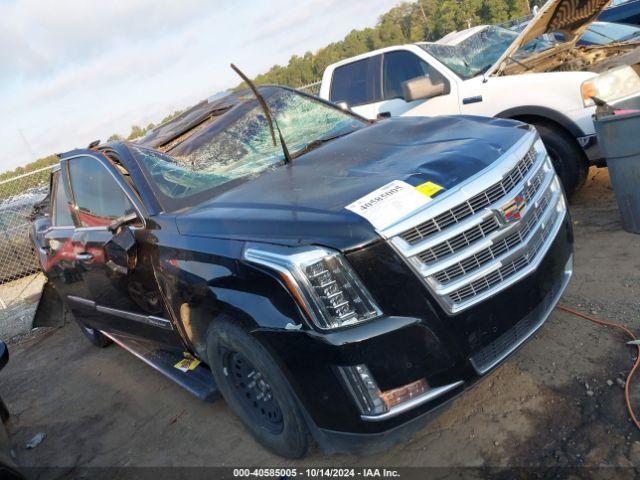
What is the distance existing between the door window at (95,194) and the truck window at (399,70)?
3.80 meters

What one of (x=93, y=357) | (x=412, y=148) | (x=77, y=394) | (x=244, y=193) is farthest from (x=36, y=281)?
(x=412, y=148)

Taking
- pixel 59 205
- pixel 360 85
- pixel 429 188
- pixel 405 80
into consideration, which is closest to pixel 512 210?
pixel 429 188

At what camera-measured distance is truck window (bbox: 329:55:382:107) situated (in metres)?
6.60

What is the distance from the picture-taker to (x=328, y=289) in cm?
222

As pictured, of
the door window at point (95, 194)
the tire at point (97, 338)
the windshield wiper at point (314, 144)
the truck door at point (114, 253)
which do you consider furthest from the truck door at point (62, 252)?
the windshield wiper at point (314, 144)

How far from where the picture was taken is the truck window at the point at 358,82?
660cm

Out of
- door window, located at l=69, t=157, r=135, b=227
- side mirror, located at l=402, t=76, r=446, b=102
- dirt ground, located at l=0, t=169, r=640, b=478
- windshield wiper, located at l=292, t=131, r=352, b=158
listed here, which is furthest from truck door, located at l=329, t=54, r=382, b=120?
door window, located at l=69, t=157, r=135, b=227

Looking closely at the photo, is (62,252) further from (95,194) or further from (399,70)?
(399,70)

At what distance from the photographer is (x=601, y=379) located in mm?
2859

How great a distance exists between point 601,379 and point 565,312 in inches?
31.8

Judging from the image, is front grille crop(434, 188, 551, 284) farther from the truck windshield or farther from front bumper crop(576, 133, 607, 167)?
front bumper crop(576, 133, 607, 167)

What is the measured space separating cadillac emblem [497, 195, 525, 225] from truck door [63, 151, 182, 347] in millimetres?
2043

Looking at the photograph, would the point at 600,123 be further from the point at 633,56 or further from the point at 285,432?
the point at 285,432

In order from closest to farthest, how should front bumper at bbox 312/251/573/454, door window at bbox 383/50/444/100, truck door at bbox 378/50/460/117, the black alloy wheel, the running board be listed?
front bumper at bbox 312/251/573/454 → the black alloy wheel → the running board → truck door at bbox 378/50/460/117 → door window at bbox 383/50/444/100
